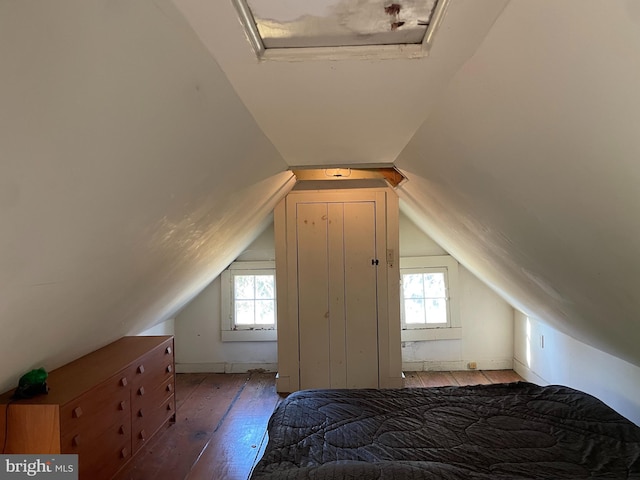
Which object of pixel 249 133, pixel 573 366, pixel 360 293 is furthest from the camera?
pixel 360 293

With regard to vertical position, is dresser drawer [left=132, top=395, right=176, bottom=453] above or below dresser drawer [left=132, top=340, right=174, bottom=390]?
below

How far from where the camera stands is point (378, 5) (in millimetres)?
841

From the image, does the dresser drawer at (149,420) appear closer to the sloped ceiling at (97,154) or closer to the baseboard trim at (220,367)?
the sloped ceiling at (97,154)

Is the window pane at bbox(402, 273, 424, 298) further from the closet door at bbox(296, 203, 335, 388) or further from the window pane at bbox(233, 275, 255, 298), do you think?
the window pane at bbox(233, 275, 255, 298)

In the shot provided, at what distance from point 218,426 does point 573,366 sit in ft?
9.33

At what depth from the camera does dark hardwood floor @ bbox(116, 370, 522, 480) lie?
2.49 metres

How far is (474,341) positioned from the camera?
4.29 meters

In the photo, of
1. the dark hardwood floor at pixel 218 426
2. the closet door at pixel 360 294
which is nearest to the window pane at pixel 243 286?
the dark hardwood floor at pixel 218 426

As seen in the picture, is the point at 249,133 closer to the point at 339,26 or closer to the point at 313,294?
the point at 339,26

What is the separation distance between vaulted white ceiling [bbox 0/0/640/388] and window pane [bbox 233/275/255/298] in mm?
2427

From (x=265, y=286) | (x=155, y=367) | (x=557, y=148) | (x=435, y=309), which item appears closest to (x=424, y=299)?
(x=435, y=309)

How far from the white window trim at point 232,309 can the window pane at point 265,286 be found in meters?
0.08

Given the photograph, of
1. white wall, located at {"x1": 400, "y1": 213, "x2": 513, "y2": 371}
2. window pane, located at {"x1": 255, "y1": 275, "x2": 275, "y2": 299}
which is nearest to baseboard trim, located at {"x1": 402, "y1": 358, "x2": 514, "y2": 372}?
white wall, located at {"x1": 400, "y1": 213, "x2": 513, "y2": 371}

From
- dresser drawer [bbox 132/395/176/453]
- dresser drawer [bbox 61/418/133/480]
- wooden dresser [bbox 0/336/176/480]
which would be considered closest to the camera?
wooden dresser [bbox 0/336/176/480]
